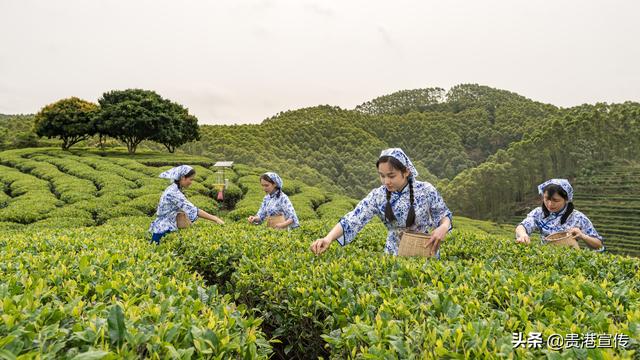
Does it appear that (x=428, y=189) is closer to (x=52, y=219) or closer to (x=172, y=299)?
(x=172, y=299)

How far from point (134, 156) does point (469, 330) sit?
94.7 ft

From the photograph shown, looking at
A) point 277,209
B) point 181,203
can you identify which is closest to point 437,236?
point 277,209

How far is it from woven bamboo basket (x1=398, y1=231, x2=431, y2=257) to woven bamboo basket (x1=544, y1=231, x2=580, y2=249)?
2.17 meters

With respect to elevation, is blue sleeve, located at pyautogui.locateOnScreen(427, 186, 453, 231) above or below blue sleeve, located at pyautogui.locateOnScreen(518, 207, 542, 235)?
above

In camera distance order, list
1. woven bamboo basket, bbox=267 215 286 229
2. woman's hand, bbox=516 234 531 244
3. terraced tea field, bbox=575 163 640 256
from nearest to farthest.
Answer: woman's hand, bbox=516 234 531 244 < woven bamboo basket, bbox=267 215 286 229 < terraced tea field, bbox=575 163 640 256

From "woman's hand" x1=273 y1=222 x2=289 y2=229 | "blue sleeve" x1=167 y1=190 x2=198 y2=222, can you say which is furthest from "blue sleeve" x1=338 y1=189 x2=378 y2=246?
"blue sleeve" x1=167 y1=190 x2=198 y2=222

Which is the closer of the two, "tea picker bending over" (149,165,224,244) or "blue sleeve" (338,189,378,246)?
"blue sleeve" (338,189,378,246)

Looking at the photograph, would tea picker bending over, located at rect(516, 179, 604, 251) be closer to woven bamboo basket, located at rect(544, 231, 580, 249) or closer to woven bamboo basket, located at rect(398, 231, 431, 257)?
woven bamboo basket, located at rect(544, 231, 580, 249)

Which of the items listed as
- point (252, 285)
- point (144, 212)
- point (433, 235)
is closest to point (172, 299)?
point (252, 285)

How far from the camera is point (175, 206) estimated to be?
5594mm

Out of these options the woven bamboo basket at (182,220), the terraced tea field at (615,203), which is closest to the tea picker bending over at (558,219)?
the woven bamboo basket at (182,220)

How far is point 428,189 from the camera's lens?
3.46 metres

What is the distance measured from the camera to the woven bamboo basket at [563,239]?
4.41 m

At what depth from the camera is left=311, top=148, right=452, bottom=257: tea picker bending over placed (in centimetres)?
329
